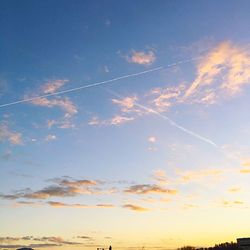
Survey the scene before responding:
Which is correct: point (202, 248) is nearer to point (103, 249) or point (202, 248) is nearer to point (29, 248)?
point (103, 249)

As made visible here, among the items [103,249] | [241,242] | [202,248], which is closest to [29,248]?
[103,249]

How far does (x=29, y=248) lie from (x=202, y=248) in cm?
5668

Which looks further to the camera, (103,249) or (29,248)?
(29,248)

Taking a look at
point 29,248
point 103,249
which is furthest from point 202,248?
point 29,248

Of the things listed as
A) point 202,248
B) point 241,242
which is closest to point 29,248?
point 202,248

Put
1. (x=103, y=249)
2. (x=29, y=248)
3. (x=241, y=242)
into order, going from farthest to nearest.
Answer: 1. (x=29, y=248)
2. (x=103, y=249)
3. (x=241, y=242)

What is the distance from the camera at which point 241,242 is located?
3531 inches

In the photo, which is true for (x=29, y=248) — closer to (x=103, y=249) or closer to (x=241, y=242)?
(x=103, y=249)

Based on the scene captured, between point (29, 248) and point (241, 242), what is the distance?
68.5m

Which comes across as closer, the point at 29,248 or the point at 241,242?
the point at 241,242

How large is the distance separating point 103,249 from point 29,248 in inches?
1063

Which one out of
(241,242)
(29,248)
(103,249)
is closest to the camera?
(241,242)

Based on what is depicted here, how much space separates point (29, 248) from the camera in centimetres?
12331

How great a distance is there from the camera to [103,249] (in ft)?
369
